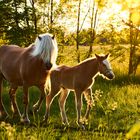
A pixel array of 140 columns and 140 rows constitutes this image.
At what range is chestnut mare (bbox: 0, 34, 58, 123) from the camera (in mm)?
7598

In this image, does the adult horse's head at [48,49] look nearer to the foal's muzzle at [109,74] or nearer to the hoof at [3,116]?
the foal's muzzle at [109,74]

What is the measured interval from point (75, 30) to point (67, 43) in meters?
1.25

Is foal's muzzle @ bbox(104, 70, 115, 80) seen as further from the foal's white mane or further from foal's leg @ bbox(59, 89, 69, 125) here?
foal's leg @ bbox(59, 89, 69, 125)

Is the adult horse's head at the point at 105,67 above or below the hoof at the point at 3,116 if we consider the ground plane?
above

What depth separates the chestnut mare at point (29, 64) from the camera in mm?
7598

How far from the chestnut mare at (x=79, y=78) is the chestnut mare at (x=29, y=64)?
368mm

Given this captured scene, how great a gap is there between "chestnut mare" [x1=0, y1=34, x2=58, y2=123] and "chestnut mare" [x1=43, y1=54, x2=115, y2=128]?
37 cm

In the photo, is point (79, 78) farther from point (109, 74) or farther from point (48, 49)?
point (48, 49)

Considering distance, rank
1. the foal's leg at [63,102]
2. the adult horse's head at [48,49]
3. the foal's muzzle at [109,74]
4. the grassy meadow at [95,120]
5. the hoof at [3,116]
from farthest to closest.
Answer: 1. the hoof at [3,116]
2. the foal's leg at [63,102]
3. the foal's muzzle at [109,74]
4. the adult horse's head at [48,49]
5. the grassy meadow at [95,120]

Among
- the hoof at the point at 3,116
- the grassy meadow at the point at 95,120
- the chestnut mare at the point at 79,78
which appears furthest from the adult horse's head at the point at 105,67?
the hoof at the point at 3,116

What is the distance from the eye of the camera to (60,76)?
28.3ft

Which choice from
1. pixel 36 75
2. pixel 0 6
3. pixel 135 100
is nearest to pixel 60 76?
pixel 36 75

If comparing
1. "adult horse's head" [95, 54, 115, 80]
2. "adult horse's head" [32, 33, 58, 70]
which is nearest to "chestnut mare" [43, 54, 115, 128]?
"adult horse's head" [95, 54, 115, 80]

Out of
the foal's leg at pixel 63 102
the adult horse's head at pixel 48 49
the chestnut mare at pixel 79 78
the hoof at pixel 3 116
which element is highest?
the adult horse's head at pixel 48 49
